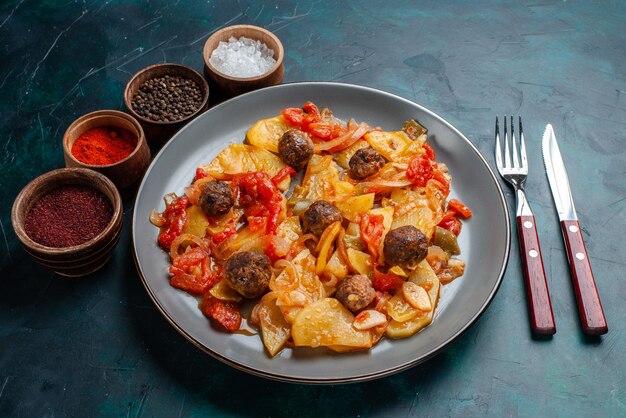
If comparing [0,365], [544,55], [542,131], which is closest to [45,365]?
[0,365]

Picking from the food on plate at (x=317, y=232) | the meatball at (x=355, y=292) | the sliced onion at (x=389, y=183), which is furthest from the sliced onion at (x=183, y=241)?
the sliced onion at (x=389, y=183)

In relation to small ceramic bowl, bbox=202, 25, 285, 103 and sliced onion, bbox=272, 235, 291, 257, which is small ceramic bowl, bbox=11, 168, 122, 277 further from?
small ceramic bowl, bbox=202, 25, 285, 103

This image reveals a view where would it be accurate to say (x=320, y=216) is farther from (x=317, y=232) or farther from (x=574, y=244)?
(x=574, y=244)

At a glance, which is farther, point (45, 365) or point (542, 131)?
point (542, 131)

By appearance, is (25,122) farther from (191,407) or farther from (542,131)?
(542,131)

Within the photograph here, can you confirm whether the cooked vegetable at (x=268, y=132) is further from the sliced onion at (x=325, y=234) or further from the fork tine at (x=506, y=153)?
the fork tine at (x=506, y=153)

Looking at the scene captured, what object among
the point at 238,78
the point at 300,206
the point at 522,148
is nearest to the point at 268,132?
the point at 238,78
